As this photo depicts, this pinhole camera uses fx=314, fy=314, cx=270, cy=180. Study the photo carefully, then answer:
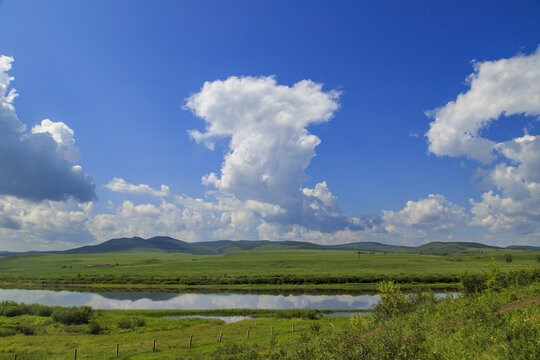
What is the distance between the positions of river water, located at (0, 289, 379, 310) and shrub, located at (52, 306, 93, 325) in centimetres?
1941

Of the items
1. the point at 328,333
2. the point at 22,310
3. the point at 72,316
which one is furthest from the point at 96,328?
the point at 328,333

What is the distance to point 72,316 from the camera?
49906mm

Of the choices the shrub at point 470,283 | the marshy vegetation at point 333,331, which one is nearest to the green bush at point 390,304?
the marshy vegetation at point 333,331

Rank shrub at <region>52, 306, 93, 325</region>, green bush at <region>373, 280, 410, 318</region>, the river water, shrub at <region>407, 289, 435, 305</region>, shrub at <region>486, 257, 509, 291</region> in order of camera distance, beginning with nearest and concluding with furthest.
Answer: shrub at <region>486, 257, 509, 291</region>, green bush at <region>373, 280, 410, 318</region>, shrub at <region>407, 289, 435, 305</region>, shrub at <region>52, 306, 93, 325</region>, the river water

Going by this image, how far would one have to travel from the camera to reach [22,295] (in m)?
90.8

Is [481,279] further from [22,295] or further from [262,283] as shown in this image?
[22,295]

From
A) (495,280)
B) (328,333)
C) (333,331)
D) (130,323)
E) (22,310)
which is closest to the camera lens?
(328,333)

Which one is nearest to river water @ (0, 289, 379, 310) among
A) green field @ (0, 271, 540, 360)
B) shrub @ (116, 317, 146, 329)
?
green field @ (0, 271, 540, 360)

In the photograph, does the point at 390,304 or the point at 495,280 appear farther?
the point at 390,304

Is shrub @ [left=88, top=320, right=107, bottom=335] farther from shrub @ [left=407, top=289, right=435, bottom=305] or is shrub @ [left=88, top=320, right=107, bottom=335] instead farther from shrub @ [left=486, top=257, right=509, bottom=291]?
shrub @ [left=486, top=257, right=509, bottom=291]

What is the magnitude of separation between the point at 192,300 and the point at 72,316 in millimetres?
34245

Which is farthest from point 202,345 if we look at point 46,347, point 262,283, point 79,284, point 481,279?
point 79,284

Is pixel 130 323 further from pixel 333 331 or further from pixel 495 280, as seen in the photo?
pixel 495 280

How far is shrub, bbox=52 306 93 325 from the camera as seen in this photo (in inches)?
1953
